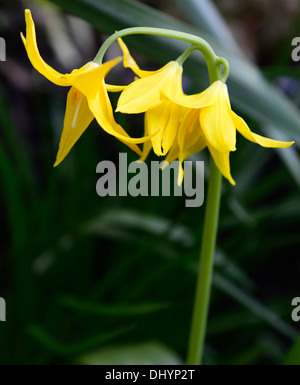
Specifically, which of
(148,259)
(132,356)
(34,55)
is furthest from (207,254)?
(148,259)

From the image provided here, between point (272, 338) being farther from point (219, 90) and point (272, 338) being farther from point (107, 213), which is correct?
point (219, 90)

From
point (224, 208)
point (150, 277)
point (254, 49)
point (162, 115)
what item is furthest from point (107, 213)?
point (254, 49)

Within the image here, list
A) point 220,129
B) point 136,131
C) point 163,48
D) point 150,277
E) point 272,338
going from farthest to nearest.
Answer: point 136,131 → point 272,338 → point 150,277 → point 163,48 → point 220,129

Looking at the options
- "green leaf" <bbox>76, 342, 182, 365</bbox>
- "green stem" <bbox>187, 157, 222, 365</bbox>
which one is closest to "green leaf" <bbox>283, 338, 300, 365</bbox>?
"green stem" <bbox>187, 157, 222, 365</bbox>

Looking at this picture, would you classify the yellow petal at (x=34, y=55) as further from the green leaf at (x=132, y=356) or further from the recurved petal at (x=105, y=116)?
the green leaf at (x=132, y=356)

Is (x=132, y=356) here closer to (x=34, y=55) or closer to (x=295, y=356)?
(x=295, y=356)

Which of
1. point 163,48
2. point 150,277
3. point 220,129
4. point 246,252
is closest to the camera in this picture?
point 220,129
